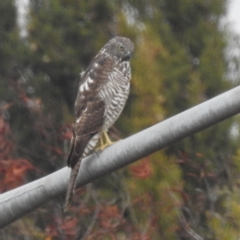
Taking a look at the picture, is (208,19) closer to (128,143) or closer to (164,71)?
(164,71)

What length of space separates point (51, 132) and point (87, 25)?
272cm

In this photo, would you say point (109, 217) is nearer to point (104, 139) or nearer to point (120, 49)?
point (104, 139)

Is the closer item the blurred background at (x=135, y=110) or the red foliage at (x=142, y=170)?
the red foliage at (x=142, y=170)

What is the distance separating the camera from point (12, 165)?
750 centimetres

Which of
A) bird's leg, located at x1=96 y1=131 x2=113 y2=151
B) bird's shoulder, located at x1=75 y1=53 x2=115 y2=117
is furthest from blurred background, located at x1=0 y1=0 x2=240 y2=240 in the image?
bird's shoulder, located at x1=75 y1=53 x2=115 y2=117

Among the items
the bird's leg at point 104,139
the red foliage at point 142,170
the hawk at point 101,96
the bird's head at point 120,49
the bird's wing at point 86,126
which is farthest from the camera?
the bird's head at point 120,49

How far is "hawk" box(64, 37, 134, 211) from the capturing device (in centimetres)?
536

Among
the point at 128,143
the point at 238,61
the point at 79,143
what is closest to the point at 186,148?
the point at 238,61

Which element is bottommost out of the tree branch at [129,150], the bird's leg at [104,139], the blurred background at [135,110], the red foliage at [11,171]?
the blurred background at [135,110]

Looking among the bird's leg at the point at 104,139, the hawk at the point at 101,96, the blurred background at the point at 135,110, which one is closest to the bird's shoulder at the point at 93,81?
the hawk at the point at 101,96

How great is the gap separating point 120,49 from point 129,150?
3.25 meters

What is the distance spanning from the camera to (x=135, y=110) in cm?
712

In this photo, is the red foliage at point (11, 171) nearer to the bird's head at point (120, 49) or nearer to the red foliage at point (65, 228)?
the red foliage at point (65, 228)

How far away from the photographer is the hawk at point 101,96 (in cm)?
536
